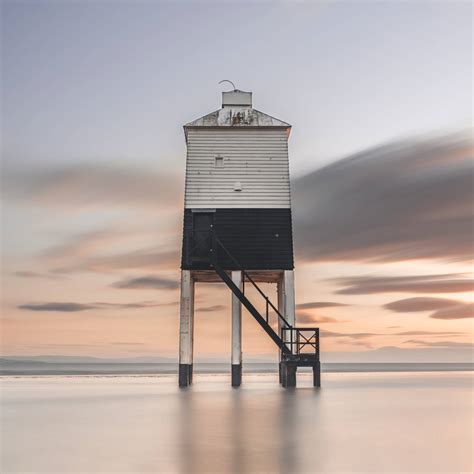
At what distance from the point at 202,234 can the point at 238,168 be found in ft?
8.98

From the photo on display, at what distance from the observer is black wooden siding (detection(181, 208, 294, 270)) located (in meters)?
22.7

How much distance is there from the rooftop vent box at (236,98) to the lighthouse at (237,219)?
73cm

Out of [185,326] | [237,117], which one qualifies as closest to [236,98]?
[237,117]

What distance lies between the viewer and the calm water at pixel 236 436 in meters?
7.87

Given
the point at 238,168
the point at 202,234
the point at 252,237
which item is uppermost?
the point at 238,168

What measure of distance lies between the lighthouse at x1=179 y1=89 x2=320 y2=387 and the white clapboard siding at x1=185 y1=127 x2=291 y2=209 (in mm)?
35

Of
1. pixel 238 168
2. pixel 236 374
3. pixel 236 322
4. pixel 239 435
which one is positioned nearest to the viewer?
pixel 239 435

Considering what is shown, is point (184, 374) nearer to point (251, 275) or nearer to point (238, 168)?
point (251, 275)

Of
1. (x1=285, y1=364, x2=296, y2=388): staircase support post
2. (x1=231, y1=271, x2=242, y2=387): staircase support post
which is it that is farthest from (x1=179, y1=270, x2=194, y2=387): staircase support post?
(x1=285, y1=364, x2=296, y2=388): staircase support post

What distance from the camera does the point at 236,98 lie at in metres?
24.7

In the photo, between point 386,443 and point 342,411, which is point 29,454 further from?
point 342,411

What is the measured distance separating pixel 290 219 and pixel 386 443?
45.8 feet

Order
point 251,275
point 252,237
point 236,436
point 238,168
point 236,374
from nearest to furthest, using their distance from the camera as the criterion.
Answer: point 236,436 < point 252,237 < point 236,374 < point 238,168 < point 251,275

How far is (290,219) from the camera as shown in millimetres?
22984
